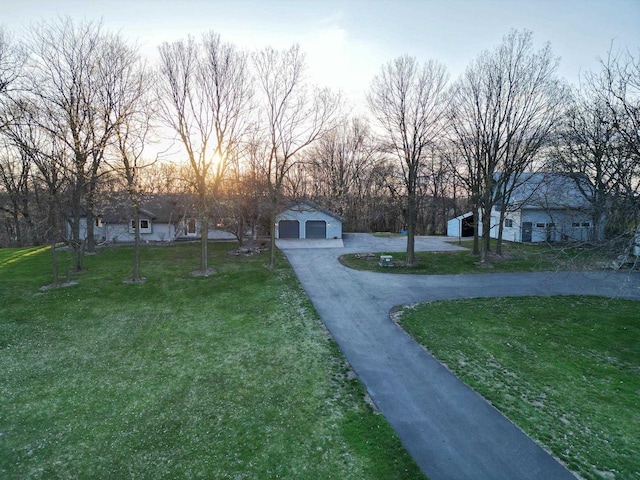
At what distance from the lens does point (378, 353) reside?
9.67 meters

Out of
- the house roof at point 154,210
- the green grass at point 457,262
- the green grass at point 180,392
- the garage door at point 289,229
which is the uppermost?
the house roof at point 154,210

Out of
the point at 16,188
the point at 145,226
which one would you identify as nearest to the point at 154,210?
the point at 145,226

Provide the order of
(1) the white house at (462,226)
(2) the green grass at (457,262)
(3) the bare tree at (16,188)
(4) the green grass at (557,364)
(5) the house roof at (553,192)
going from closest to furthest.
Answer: (4) the green grass at (557,364) < (5) the house roof at (553,192) < (2) the green grass at (457,262) < (3) the bare tree at (16,188) < (1) the white house at (462,226)

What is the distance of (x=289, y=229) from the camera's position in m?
31.8

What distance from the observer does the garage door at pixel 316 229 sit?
3191 cm

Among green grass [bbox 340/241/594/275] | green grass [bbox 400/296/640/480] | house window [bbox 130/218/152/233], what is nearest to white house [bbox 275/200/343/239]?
green grass [bbox 340/241/594/275]

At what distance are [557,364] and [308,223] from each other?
2450 centimetres

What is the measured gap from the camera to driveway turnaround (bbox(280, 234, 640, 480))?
18.6 ft

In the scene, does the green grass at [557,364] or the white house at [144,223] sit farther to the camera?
the white house at [144,223]

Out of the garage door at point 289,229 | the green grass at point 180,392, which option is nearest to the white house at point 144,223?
the garage door at point 289,229

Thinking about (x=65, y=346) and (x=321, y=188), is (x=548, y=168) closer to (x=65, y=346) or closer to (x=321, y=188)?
(x=65, y=346)

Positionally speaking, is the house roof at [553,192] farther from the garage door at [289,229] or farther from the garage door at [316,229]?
the garage door at [289,229]

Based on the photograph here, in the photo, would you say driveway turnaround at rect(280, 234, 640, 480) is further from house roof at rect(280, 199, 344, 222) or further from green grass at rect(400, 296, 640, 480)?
house roof at rect(280, 199, 344, 222)

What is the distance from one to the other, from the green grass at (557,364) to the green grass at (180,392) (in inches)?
113
